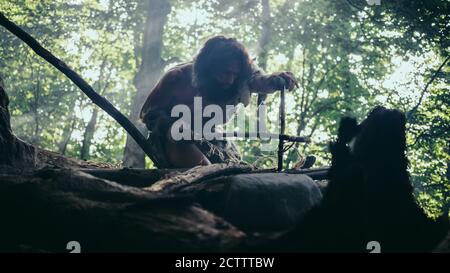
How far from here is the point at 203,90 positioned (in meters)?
4.61

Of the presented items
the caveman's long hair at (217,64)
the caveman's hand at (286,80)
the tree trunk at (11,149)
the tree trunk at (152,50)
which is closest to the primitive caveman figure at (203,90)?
the caveman's long hair at (217,64)

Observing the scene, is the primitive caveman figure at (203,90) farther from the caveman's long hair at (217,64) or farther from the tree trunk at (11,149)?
the tree trunk at (11,149)

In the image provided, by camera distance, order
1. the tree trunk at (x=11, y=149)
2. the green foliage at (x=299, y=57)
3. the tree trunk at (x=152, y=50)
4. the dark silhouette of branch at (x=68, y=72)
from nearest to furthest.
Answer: the tree trunk at (x=11, y=149)
the dark silhouette of branch at (x=68, y=72)
the green foliage at (x=299, y=57)
the tree trunk at (x=152, y=50)

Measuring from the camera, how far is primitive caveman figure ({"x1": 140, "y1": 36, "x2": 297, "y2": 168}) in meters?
4.43

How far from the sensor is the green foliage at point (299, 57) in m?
9.72

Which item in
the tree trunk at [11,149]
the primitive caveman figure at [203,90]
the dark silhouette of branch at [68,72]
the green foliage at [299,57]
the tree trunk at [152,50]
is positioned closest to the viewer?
the tree trunk at [11,149]

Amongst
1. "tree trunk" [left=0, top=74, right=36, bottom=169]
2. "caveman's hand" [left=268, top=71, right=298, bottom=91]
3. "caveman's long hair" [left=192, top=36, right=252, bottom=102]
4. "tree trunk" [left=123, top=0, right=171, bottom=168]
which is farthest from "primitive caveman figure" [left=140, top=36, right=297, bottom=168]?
"tree trunk" [left=123, top=0, right=171, bottom=168]

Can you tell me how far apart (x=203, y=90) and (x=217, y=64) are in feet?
1.00

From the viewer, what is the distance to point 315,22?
39.8 ft

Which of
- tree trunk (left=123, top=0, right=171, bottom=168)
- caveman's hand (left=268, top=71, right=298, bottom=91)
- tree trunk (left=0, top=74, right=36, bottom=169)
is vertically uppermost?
tree trunk (left=123, top=0, right=171, bottom=168)

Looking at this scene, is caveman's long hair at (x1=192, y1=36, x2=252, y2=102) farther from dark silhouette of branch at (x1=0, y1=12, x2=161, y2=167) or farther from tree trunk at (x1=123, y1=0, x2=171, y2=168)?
tree trunk at (x1=123, y1=0, x2=171, y2=168)

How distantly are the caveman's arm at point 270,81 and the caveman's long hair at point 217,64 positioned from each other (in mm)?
99

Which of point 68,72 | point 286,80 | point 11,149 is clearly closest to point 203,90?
point 286,80
